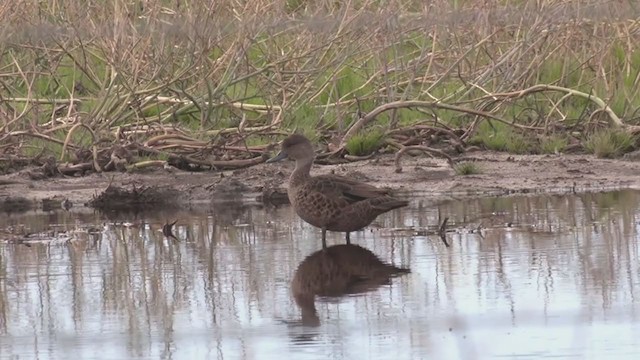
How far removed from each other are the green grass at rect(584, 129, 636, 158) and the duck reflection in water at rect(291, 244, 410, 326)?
12.0 ft

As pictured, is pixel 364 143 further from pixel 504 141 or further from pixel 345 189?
pixel 345 189

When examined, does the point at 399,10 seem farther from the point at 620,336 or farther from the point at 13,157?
the point at 620,336

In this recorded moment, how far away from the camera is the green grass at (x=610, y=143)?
11.6 m

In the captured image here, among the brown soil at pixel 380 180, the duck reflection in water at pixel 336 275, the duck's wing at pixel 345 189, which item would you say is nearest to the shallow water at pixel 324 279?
the duck reflection in water at pixel 336 275

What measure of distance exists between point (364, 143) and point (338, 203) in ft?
10.3

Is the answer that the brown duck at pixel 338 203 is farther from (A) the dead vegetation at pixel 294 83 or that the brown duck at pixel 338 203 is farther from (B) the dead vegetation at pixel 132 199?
(A) the dead vegetation at pixel 294 83

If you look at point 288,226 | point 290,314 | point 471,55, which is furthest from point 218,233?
point 471,55

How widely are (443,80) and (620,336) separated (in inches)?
249

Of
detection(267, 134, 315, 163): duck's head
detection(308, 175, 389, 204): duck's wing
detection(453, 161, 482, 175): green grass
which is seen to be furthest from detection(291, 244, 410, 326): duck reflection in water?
detection(453, 161, 482, 175): green grass

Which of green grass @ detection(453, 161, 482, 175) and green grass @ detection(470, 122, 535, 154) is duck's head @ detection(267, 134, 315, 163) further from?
green grass @ detection(470, 122, 535, 154)

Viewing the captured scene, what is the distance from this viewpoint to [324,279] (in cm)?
761

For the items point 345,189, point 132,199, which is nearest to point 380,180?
point 132,199

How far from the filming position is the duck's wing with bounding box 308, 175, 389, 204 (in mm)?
8758

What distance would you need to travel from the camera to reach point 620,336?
6.14 metres
